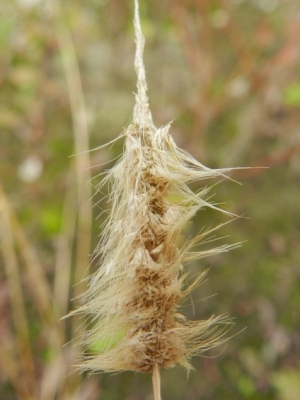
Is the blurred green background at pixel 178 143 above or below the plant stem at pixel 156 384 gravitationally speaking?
above

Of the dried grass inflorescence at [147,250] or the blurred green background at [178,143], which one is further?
the blurred green background at [178,143]

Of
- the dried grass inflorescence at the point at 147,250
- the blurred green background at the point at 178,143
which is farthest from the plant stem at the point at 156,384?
the blurred green background at the point at 178,143

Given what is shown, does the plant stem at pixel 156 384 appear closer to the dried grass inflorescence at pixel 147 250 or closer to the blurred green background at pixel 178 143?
the dried grass inflorescence at pixel 147 250

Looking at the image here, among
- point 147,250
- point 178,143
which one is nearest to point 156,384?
point 147,250

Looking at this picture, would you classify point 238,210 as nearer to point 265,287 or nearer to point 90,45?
point 265,287

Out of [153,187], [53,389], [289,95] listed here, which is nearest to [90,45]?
[289,95]
